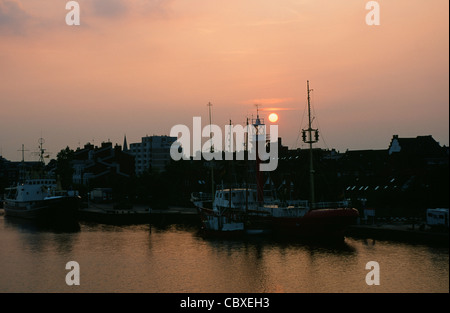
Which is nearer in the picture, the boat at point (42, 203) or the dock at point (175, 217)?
the dock at point (175, 217)

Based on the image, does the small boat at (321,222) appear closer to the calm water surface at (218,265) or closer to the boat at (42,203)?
the calm water surface at (218,265)

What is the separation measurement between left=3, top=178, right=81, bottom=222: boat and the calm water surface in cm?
2579

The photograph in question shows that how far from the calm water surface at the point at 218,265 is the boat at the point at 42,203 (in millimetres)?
25792

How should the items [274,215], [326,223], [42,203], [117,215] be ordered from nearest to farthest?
1. [326,223]
2. [274,215]
3. [117,215]
4. [42,203]

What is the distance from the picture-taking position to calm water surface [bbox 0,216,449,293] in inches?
1471

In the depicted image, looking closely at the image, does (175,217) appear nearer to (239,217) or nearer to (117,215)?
(117,215)

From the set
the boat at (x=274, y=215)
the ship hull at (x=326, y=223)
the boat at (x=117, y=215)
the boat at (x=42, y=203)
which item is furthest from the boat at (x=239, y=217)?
the boat at (x=42, y=203)

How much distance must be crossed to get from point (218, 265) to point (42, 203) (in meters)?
57.4

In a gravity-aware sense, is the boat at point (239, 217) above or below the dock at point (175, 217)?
above

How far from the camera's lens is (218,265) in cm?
4425

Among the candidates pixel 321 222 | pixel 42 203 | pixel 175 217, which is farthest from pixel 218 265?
pixel 42 203

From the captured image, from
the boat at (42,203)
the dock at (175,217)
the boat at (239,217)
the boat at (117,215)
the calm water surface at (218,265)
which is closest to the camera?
the calm water surface at (218,265)

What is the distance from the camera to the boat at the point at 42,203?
86.3 m
